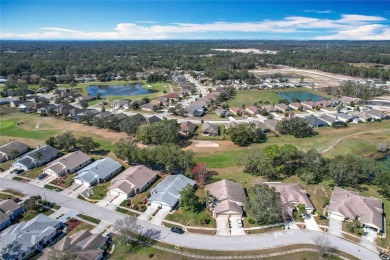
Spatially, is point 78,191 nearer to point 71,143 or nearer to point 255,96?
point 71,143

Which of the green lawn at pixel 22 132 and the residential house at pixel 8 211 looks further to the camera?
the green lawn at pixel 22 132

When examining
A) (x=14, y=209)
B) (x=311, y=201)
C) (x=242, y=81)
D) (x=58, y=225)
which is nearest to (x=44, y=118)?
(x=14, y=209)

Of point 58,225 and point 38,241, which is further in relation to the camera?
point 58,225

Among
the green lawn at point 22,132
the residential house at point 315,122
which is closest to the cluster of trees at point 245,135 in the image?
the residential house at point 315,122

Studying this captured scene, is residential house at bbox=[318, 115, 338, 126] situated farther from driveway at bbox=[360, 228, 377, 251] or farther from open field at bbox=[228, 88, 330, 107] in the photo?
driveway at bbox=[360, 228, 377, 251]

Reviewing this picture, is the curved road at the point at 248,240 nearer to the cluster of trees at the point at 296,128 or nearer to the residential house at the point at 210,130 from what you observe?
the residential house at the point at 210,130

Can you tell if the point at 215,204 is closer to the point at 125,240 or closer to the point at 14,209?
the point at 125,240
